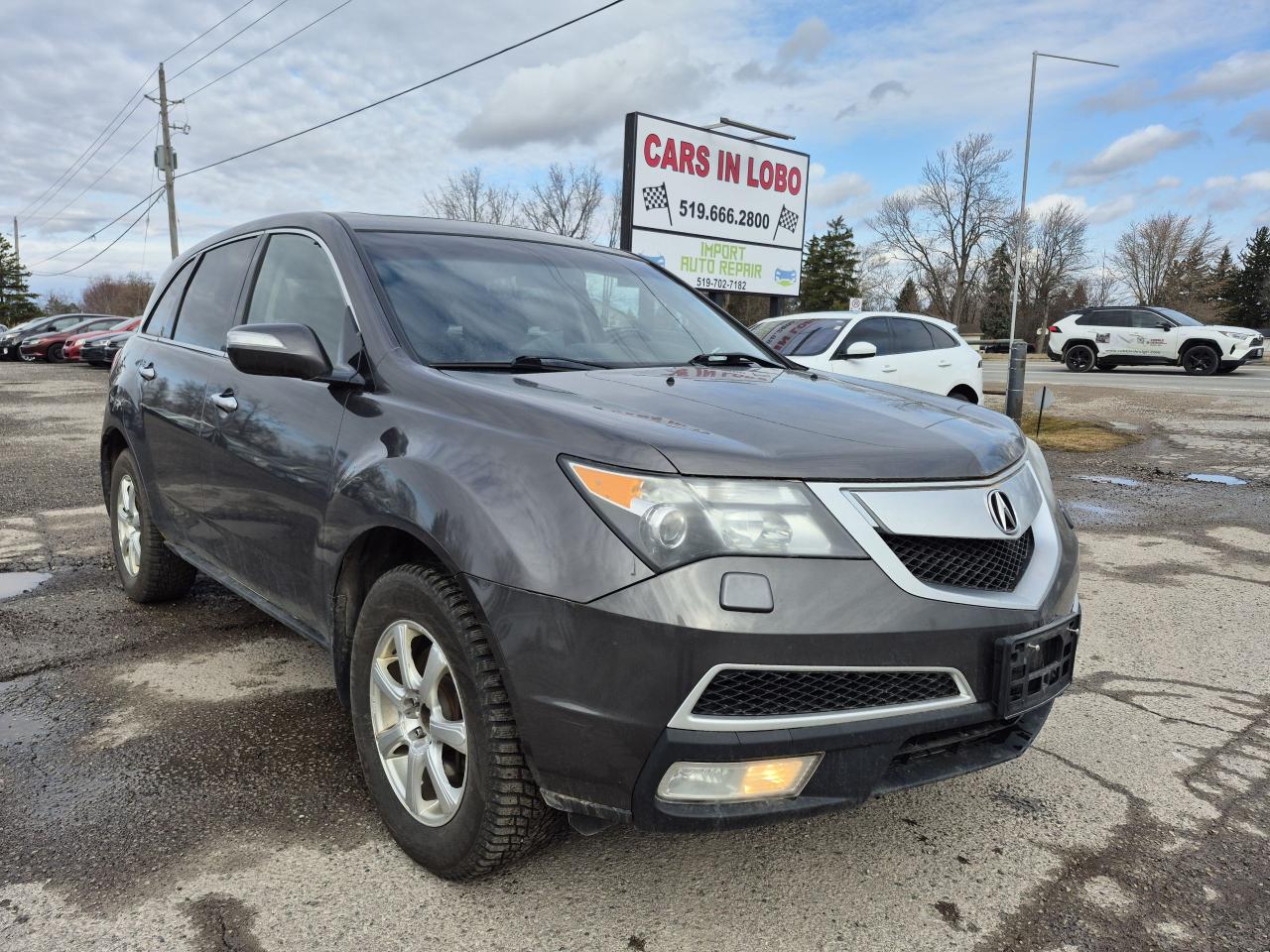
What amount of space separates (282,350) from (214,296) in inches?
62.3

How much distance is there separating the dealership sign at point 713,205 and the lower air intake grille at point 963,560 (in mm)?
11791

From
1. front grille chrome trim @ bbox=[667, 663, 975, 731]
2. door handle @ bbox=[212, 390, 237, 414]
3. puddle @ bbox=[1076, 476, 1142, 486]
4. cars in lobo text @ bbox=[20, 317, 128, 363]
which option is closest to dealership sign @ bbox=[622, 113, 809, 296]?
puddle @ bbox=[1076, 476, 1142, 486]

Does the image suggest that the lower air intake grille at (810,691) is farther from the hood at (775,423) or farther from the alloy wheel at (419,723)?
the alloy wheel at (419,723)

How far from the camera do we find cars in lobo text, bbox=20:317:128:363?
29.4m

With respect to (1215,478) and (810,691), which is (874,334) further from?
(810,691)

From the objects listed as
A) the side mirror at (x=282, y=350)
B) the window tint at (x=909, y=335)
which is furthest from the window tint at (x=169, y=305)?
the window tint at (x=909, y=335)

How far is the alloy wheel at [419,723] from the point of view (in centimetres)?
229

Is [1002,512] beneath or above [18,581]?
above

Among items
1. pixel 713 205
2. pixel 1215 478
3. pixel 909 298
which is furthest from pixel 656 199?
pixel 909 298

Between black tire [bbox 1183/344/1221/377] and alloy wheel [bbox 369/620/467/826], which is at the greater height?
black tire [bbox 1183/344/1221/377]

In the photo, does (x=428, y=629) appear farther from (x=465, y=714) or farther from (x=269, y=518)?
(x=269, y=518)

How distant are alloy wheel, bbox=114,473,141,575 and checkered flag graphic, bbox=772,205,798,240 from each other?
13.8 m

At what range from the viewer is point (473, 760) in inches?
84.8

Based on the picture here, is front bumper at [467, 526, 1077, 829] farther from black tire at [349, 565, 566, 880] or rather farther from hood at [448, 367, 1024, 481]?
hood at [448, 367, 1024, 481]
